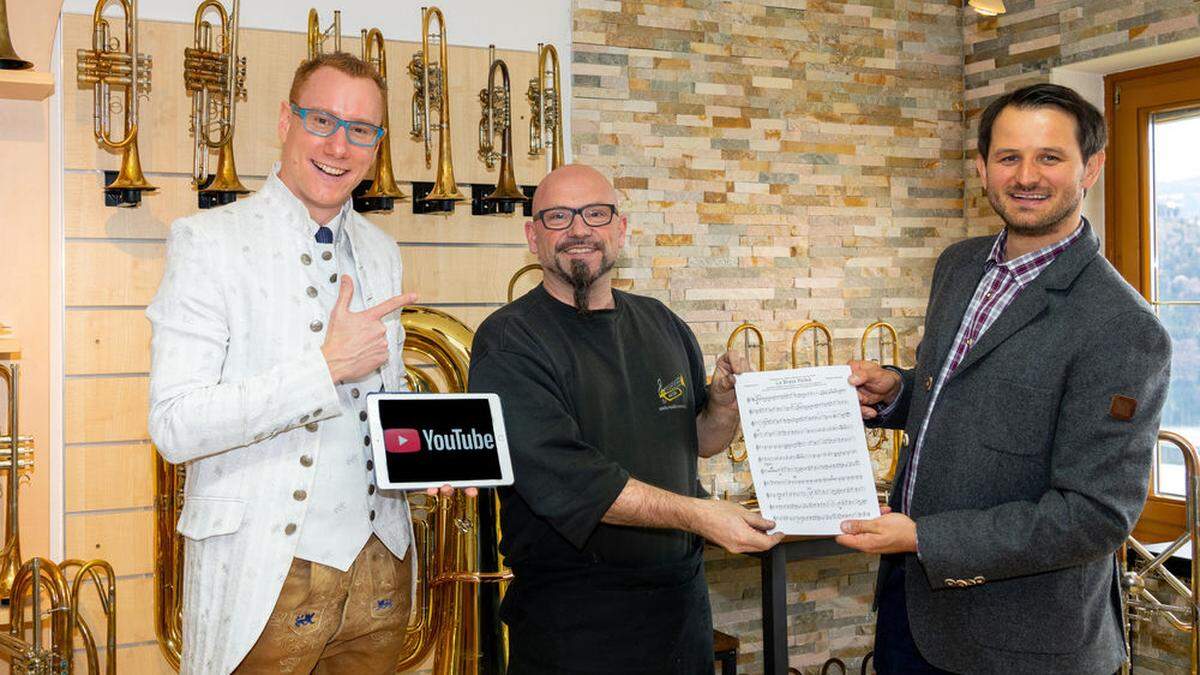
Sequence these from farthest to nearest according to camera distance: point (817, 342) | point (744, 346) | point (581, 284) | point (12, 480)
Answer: point (817, 342) → point (744, 346) → point (12, 480) → point (581, 284)

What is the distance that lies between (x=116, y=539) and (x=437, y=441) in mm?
1852

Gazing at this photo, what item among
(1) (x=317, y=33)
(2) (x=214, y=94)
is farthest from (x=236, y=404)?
(1) (x=317, y=33)

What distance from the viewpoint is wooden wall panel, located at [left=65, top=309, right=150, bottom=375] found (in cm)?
347

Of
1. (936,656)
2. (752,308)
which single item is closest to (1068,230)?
(936,656)

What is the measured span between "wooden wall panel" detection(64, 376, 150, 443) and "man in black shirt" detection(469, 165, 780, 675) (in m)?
1.51

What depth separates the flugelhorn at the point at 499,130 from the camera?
387 centimetres

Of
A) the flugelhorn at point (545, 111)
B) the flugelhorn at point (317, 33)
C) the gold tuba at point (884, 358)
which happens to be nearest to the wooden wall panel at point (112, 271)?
the flugelhorn at point (317, 33)

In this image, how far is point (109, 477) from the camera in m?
3.51

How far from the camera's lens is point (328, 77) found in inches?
89.0

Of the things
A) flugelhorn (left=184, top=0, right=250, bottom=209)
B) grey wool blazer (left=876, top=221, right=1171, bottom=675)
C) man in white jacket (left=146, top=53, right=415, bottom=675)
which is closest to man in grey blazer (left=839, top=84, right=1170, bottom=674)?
grey wool blazer (left=876, top=221, right=1171, bottom=675)

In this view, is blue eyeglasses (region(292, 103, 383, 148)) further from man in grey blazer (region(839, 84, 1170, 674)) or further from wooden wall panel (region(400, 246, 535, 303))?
wooden wall panel (region(400, 246, 535, 303))

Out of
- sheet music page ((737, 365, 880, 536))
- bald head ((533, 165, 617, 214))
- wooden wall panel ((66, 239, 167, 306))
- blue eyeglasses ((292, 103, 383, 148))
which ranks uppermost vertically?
blue eyeglasses ((292, 103, 383, 148))

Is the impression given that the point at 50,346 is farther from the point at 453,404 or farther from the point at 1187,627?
the point at 1187,627

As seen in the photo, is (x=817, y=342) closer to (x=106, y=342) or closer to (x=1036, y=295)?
(x=1036, y=295)
